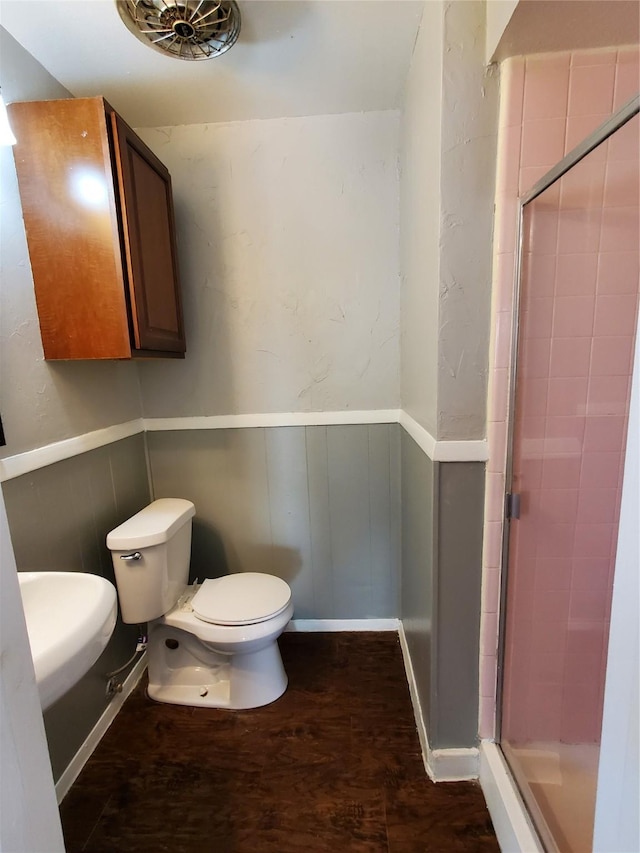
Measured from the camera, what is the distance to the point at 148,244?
140cm

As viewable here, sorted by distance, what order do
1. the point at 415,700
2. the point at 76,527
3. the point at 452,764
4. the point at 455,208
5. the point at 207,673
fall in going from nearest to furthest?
the point at 455,208
the point at 452,764
the point at 76,527
the point at 415,700
the point at 207,673

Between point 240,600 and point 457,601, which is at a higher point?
point 457,601

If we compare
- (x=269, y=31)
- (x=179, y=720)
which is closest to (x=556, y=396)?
(x=269, y=31)

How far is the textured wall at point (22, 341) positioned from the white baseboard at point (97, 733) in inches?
40.2

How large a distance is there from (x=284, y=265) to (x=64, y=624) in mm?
1458

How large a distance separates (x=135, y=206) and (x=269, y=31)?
2.13 feet

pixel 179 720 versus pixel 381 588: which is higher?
pixel 381 588

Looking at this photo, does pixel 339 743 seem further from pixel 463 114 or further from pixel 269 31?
pixel 269 31

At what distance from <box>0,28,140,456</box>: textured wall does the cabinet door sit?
0.94 feet

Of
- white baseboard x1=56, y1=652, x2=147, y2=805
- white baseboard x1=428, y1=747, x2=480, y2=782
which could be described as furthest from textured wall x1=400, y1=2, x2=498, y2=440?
white baseboard x1=56, y1=652, x2=147, y2=805

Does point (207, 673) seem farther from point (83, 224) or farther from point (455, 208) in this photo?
point (455, 208)

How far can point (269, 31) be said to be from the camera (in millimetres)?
1207

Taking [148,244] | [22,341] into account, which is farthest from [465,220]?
[22,341]

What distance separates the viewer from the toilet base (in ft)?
5.16
